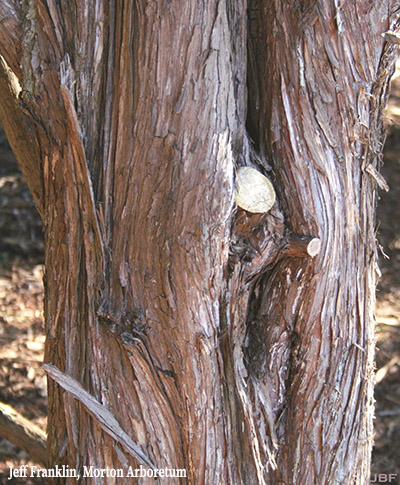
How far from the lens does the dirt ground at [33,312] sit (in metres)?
4.11

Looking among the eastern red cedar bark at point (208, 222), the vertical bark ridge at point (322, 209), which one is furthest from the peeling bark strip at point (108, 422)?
the vertical bark ridge at point (322, 209)

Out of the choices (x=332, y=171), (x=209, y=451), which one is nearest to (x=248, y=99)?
(x=332, y=171)

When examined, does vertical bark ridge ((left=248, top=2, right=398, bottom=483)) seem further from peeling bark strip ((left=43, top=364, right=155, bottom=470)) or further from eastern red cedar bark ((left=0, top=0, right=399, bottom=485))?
peeling bark strip ((left=43, top=364, right=155, bottom=470))

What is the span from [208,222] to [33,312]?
3.42 metres

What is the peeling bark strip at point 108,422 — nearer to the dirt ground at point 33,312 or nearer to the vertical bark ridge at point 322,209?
the vertical bark ridge at point 322,209

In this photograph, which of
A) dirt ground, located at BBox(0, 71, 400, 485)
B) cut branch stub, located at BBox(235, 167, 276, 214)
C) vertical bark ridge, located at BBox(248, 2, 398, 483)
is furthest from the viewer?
dirt ground, located at BBox(0, 71, 400, 485)

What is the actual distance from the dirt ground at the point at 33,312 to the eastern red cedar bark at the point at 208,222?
7.56 ft

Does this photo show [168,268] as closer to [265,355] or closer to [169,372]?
[169,372]

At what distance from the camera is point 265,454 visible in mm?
1895

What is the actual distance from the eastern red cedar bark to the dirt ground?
2303mm

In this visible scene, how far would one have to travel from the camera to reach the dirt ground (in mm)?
4109

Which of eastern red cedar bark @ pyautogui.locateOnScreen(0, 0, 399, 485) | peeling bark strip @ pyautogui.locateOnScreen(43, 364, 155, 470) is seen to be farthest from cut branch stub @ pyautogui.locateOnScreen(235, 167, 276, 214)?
peeling bark strip @ pyautogui.locateOnScreen(43, 364, 155, 470)

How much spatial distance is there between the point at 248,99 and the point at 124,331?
2.77ft

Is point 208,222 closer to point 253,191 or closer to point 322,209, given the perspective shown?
point 253,191
